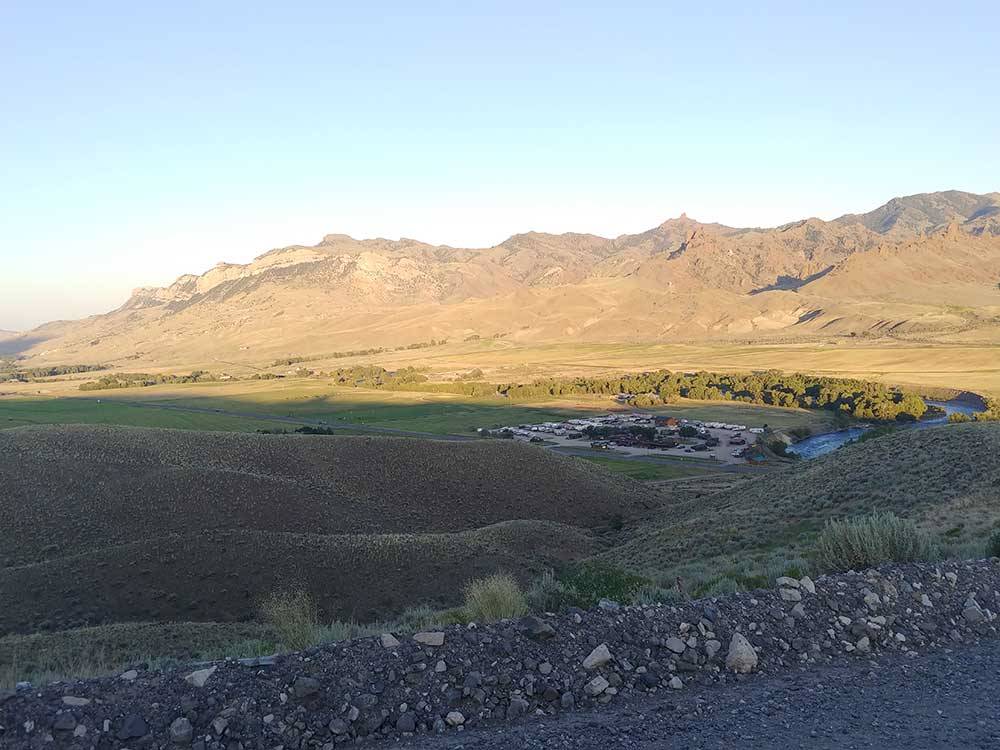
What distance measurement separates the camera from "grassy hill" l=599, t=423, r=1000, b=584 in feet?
68.8

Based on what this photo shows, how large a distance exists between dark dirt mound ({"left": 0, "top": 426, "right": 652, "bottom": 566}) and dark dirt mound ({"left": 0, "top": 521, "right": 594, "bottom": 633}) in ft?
21.8

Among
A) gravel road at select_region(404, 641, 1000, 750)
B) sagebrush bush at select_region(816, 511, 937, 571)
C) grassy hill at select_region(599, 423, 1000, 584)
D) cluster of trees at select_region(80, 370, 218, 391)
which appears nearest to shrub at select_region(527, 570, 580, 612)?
gravel road at select_region(404, 641, 1000, 750)

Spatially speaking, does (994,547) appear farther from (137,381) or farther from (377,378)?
(137,381)

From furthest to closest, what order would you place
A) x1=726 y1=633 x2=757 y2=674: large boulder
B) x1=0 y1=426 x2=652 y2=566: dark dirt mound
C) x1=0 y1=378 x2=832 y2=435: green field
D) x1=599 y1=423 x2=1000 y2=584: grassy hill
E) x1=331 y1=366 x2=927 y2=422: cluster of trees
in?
x1=331 y1=366 x2=927 y2=422: cluster of trees < x1=0 y1=378 x2=832 y2=435: green field < x1=0 y1=426 x2=652 y2=566: dark dirt mound < x1=599 y1=423 x2=1000 y2=584: grassy hill < x1=726 y1=633 x2=757 y2=674: large boulder

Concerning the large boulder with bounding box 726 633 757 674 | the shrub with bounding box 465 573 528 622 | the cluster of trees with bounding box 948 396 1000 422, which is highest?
the shrub with bounding box 465 573 528 622

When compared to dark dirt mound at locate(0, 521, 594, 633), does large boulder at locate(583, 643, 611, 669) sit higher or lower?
higher

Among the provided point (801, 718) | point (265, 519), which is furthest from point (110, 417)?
point (801, 718)

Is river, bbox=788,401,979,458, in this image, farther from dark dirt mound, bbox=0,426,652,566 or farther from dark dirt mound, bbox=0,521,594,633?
dark dirt mound, bbox=0,521,594,633

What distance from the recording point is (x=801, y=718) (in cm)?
815

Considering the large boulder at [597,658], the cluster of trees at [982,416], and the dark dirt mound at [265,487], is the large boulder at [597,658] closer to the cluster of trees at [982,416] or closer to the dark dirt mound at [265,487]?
the dark dirt mound at [265,487]

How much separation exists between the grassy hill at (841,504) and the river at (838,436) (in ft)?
142

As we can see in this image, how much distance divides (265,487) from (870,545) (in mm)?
35009

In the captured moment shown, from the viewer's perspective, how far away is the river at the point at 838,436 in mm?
83069

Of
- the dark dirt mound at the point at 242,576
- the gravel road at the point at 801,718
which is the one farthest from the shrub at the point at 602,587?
the dark dirt mound at the point at 242,576
